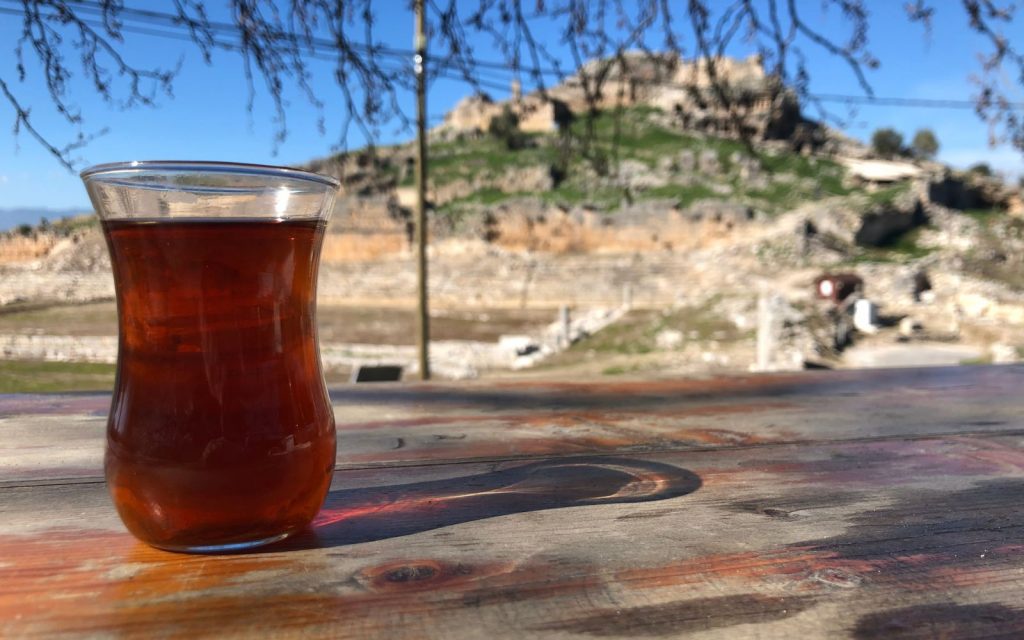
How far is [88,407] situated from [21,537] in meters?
0.74

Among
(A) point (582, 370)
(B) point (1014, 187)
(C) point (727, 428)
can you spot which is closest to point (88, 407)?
(C) point (727, 428)

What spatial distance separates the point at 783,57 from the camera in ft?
8.98

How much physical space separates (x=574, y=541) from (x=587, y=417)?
2.13ft

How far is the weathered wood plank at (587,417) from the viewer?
3.33 ft

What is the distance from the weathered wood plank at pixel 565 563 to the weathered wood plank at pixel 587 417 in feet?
0.49

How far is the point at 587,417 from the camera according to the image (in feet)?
4.25

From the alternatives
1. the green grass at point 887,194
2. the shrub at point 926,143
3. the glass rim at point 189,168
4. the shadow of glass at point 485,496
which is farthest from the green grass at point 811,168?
the glass rim at point 189,168

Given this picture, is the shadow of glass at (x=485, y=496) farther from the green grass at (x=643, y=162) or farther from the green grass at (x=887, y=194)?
the green grass at (x=887, y=194)

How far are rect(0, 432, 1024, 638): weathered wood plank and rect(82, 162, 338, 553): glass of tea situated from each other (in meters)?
0.05

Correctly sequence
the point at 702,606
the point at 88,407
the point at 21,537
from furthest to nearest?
the point at 88,407, the point at 21,537, the point at 702,606

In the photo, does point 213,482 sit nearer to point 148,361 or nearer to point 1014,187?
point 148,361

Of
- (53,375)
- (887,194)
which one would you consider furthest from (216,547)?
(887,194)

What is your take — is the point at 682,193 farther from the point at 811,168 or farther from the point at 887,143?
the point at 887,143

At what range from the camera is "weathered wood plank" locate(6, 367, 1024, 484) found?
3.33 ft
